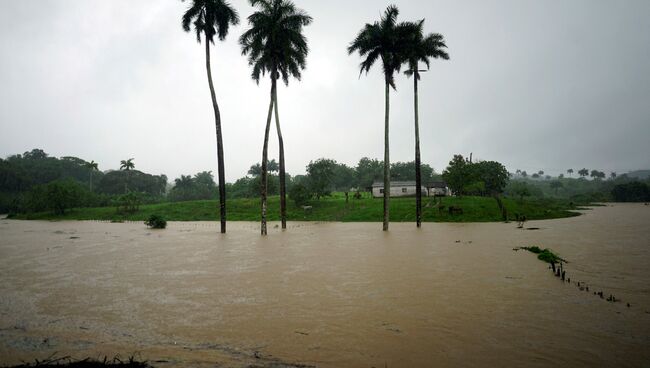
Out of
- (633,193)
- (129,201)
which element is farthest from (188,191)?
(633,193)

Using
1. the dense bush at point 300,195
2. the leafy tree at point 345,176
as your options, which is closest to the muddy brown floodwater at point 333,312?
the dense bush at point 300,195

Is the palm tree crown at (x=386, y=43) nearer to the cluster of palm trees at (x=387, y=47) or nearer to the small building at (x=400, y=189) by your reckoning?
the cluster of palm trees at (x=387, y=47)

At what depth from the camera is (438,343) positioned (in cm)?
496

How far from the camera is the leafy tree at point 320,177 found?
5113 centimetres

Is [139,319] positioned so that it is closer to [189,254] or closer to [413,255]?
[189,254]

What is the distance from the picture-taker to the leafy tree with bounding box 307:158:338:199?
51128 millimetres

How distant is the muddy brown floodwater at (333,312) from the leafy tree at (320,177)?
3859cm

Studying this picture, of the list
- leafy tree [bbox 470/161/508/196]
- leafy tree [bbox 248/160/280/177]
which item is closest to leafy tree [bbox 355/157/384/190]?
leafy tree [bbox 248/160/280/177]

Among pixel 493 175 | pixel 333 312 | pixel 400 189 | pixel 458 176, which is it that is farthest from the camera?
pixel 400 189

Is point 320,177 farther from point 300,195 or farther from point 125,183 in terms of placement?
point 125,183

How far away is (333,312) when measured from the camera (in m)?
6.52

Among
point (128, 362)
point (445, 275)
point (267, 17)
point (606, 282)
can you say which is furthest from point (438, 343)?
point (267, 17)

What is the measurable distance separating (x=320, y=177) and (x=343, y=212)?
35.0 feet

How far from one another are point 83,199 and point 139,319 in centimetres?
7014
